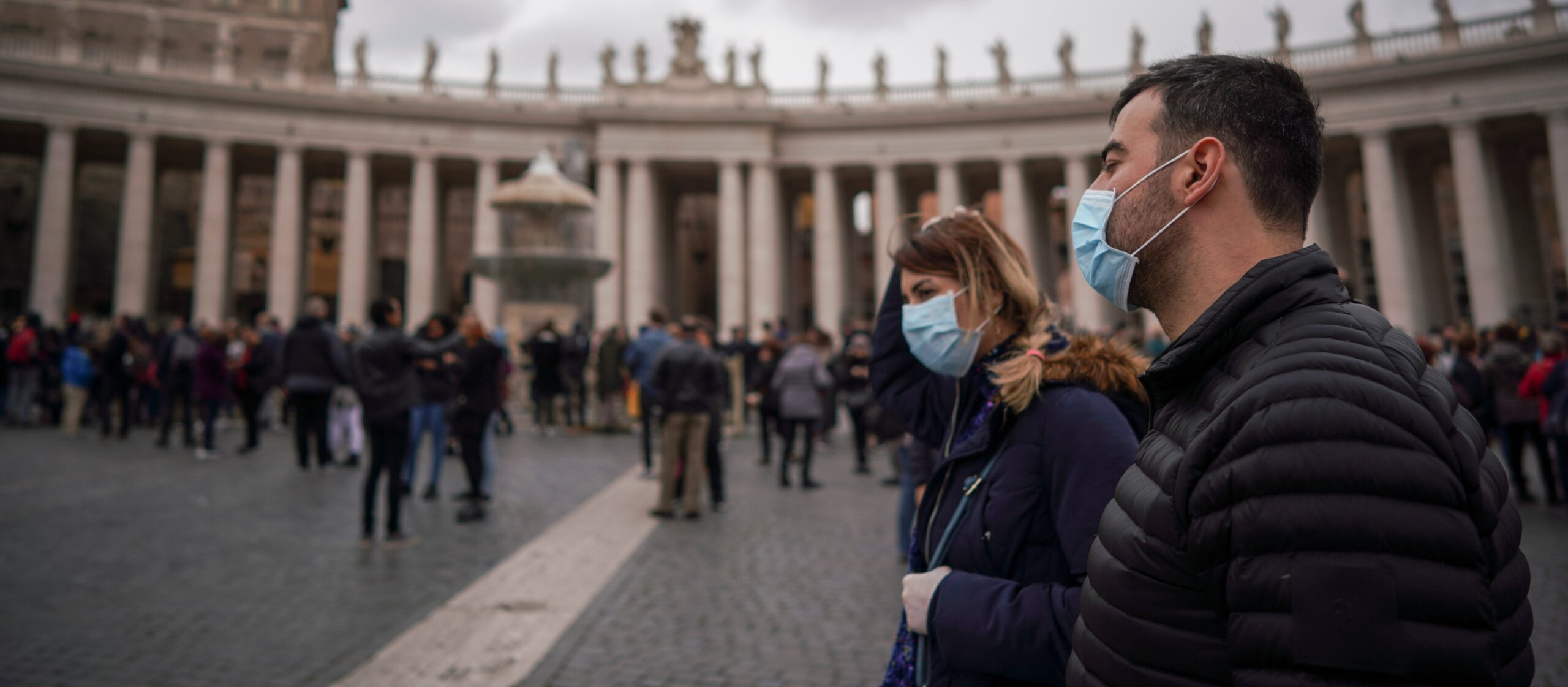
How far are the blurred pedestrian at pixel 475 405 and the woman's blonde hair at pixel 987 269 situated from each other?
6.66 meters

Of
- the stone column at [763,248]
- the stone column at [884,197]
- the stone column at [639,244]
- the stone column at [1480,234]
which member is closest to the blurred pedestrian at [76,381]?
the stone column at [639,244]

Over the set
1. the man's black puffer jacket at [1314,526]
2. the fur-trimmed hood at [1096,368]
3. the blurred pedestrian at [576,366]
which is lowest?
the man's black puffer jacket at [1314,526]

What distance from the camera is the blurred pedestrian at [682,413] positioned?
8.37 meters

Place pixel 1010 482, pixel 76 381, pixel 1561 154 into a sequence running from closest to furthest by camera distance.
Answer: pixel 1010 482
pixel 76 381
pixel 1561 154

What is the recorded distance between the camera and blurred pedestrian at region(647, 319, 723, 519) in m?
8.37

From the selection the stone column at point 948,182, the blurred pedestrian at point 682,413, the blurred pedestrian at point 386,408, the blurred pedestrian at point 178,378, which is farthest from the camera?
the stone column at point 948,182

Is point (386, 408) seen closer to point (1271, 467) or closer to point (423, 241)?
point (1271, 467)

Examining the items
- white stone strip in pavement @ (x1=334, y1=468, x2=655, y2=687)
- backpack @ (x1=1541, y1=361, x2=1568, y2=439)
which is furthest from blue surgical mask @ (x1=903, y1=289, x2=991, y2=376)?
backpack @ (x1=1541, y1=361, x2=1568, y2=439)

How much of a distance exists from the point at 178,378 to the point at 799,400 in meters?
10.5

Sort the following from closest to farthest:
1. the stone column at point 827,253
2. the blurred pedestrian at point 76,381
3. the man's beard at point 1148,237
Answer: the man's beard at point 1148,237
the blurred pedestrian at point 76,381
the stone column at point 827,253

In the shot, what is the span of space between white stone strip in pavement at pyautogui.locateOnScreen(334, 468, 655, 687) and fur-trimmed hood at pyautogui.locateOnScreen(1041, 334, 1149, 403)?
3205mm

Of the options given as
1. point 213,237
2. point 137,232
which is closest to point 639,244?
point 213,237

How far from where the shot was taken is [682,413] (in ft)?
27.7

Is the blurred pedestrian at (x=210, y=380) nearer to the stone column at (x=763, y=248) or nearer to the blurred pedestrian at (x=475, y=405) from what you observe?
the blurred pedestrian at (x=475, y=405)
